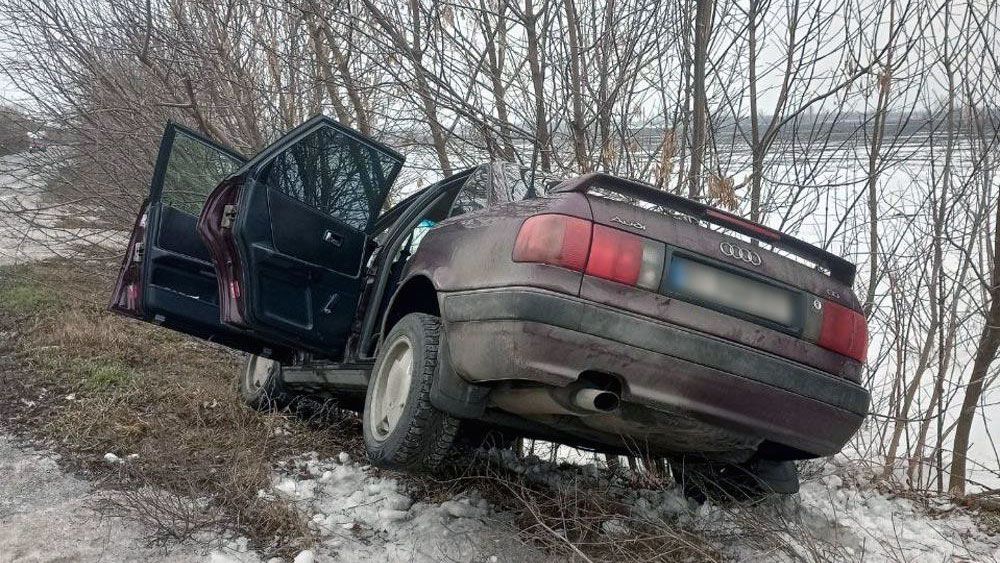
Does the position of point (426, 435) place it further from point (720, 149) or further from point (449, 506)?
point (720, 149)

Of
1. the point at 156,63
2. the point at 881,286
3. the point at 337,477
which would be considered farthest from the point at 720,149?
the point at 156,63

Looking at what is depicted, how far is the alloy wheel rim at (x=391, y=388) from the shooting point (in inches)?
119

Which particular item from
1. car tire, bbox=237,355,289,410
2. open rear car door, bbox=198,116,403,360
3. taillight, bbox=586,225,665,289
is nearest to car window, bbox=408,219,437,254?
open rear car door, bbox=198,116,403,360

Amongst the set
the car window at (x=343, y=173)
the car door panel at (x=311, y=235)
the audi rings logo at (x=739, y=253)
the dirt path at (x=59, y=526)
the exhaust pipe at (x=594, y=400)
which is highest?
the car window at (x=343, y=173)

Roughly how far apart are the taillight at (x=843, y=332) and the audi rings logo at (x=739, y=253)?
0.32m

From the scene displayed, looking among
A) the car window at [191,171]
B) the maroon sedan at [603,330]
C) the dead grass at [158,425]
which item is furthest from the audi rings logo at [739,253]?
the car window at [191,171]

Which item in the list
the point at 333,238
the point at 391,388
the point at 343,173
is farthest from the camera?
the point at 343,173

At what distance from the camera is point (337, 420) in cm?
479

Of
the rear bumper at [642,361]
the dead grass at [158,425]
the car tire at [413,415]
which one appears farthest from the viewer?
the dead grass at [158,425]

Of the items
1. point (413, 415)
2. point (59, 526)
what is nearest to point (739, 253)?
point (413, 415)

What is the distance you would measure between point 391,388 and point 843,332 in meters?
1.80

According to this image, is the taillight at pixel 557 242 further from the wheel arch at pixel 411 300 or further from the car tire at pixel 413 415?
the wheel arch at pixel 411 300

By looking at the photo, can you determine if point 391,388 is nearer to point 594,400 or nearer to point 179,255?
point 594,400

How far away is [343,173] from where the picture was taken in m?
4.09
